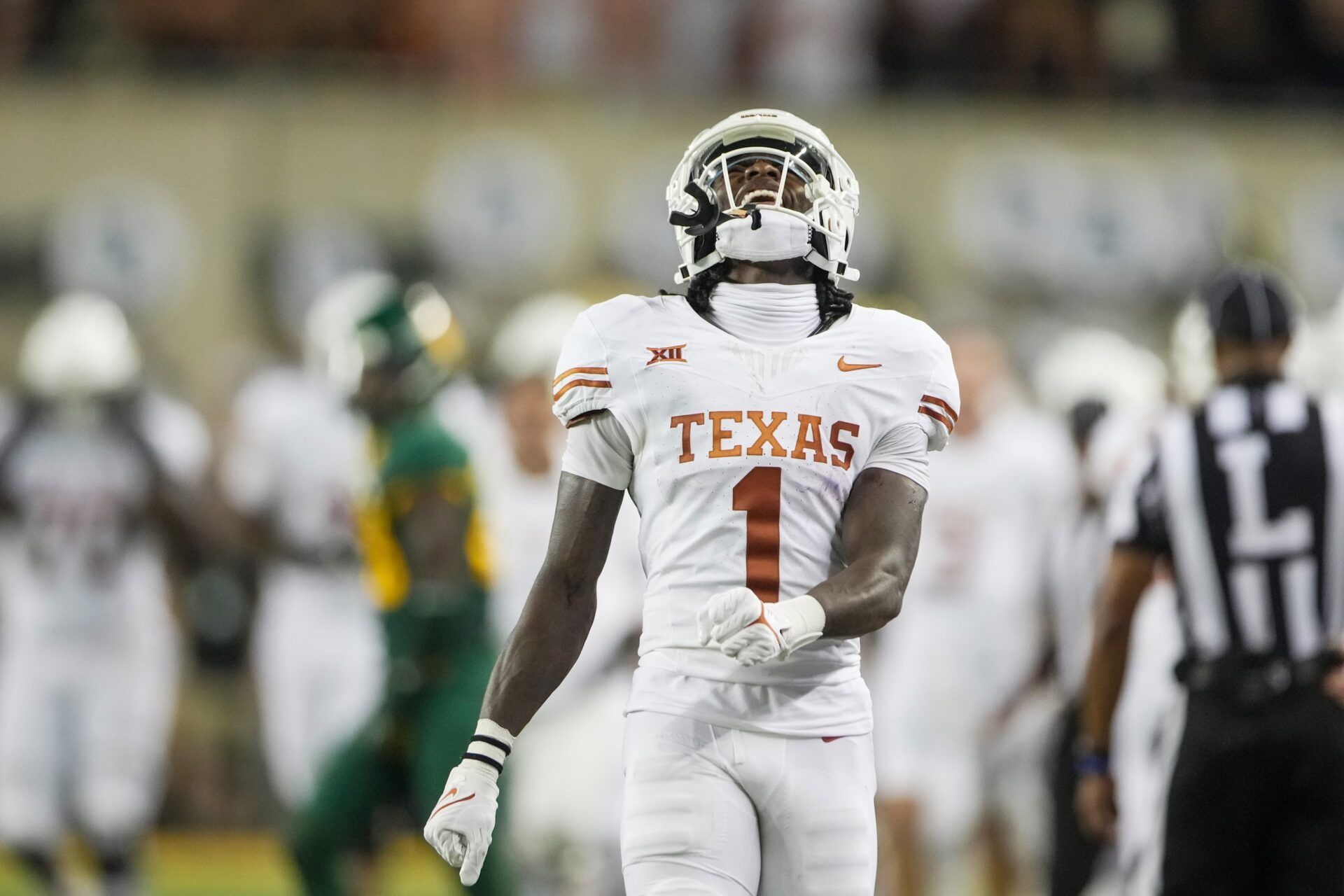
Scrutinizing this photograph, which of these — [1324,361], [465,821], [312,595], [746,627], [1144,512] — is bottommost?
[465,821]

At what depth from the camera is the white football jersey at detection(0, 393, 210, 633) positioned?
866 centimetres

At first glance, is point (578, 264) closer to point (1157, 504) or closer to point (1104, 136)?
point (1104, 136)

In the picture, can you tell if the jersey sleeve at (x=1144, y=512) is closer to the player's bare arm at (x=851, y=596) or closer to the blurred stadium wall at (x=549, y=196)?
the player's bare arm at (x=851, y=596)

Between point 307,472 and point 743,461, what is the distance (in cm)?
645

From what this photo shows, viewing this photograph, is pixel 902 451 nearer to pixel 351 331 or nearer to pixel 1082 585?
pixel 351 331

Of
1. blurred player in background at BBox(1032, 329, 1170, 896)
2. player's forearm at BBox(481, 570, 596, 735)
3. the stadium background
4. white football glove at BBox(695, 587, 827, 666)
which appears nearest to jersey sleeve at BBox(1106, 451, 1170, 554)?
blurred player in background at BBox(1032, 329, 1170, 896)

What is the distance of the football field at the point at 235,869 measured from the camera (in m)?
10.1

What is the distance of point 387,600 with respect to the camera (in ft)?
21.2

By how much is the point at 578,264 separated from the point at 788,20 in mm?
2129

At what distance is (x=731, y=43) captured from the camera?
1462 centimetres

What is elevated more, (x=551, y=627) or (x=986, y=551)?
(x=986, y=551)

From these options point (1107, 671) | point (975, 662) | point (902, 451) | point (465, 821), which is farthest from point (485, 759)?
point (975, 662)

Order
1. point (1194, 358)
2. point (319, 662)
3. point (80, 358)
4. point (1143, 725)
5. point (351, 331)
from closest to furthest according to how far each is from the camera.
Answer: point (351, 331) < point (1143, 725) < point (1194, 358) < point (80, 358) < point (319, 662)

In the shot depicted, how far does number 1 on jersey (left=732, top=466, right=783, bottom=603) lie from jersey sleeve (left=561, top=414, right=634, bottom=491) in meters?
0.24
